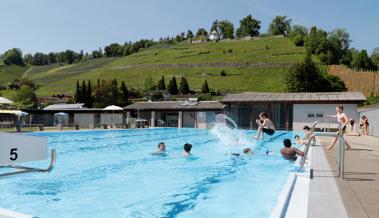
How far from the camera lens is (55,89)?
8938cm

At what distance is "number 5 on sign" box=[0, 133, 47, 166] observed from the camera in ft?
8.18

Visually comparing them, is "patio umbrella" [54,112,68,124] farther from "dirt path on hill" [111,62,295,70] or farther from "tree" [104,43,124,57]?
"tree" [104,43,124,57]

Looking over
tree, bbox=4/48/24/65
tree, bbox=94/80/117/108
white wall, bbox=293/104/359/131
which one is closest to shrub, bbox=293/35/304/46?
tree, bbox=94/80/117/108

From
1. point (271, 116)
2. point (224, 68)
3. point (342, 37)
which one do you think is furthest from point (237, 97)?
point (342, 37)

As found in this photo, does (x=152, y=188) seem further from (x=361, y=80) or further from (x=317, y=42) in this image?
(x=317, y=42)

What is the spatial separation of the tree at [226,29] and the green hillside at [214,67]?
20.3 metres

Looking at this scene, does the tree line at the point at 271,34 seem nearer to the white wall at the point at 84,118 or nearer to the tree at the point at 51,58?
the tree at the point at 51,58

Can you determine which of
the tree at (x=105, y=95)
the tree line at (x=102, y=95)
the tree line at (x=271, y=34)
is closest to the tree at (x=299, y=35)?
the tree line at (x=271, y=34)

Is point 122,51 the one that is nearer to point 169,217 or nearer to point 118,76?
point 118,76

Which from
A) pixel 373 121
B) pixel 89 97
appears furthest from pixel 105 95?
pixel 373 121

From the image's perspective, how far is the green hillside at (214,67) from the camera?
77.8 meters

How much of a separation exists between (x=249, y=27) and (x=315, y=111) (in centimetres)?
10489

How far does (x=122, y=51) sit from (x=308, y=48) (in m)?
85.6

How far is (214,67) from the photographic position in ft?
299
